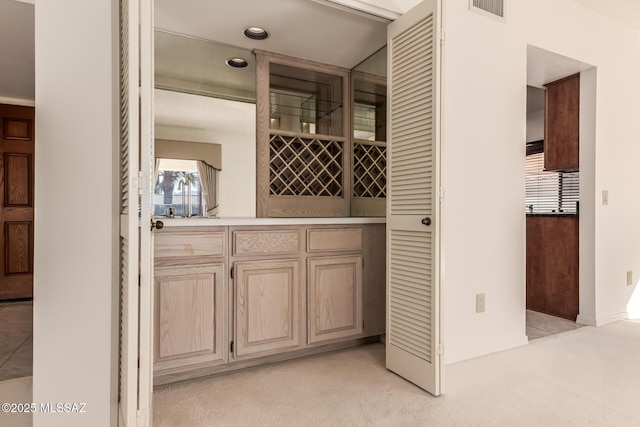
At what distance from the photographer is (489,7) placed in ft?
8.15

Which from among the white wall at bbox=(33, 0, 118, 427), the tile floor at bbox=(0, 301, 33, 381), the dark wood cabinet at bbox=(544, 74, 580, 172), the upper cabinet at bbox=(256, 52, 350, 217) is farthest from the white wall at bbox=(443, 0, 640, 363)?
the tile floor at bbox=(0, 301, 33, 381)

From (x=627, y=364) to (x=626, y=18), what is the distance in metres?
2.90

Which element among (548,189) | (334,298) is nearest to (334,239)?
(334,298)

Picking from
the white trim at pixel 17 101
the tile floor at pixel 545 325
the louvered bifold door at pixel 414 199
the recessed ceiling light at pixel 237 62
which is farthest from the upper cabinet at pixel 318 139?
the white trim at pixel 17 101

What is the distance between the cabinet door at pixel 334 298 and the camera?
2326 millimetres

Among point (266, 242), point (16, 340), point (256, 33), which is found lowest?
point (16, 340)

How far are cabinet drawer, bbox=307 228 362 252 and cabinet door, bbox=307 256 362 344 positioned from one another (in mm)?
68

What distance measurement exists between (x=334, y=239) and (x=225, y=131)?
1.20 m

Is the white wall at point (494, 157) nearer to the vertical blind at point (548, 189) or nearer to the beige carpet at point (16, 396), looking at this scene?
the vertical blind at point (548, 189)

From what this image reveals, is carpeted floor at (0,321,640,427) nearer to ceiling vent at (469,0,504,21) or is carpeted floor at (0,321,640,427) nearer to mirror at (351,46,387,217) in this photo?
mirror at (351,46,387,217)

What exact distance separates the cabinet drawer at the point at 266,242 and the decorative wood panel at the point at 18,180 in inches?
132

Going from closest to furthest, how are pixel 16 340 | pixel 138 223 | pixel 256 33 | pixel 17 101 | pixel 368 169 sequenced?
pixel 138 223 → pixel 256 33 → pixel 16 340 → pixel 368 169 → pixel 17 101

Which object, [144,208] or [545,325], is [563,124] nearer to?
[545,325]

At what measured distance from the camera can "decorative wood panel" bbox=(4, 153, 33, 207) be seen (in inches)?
156
